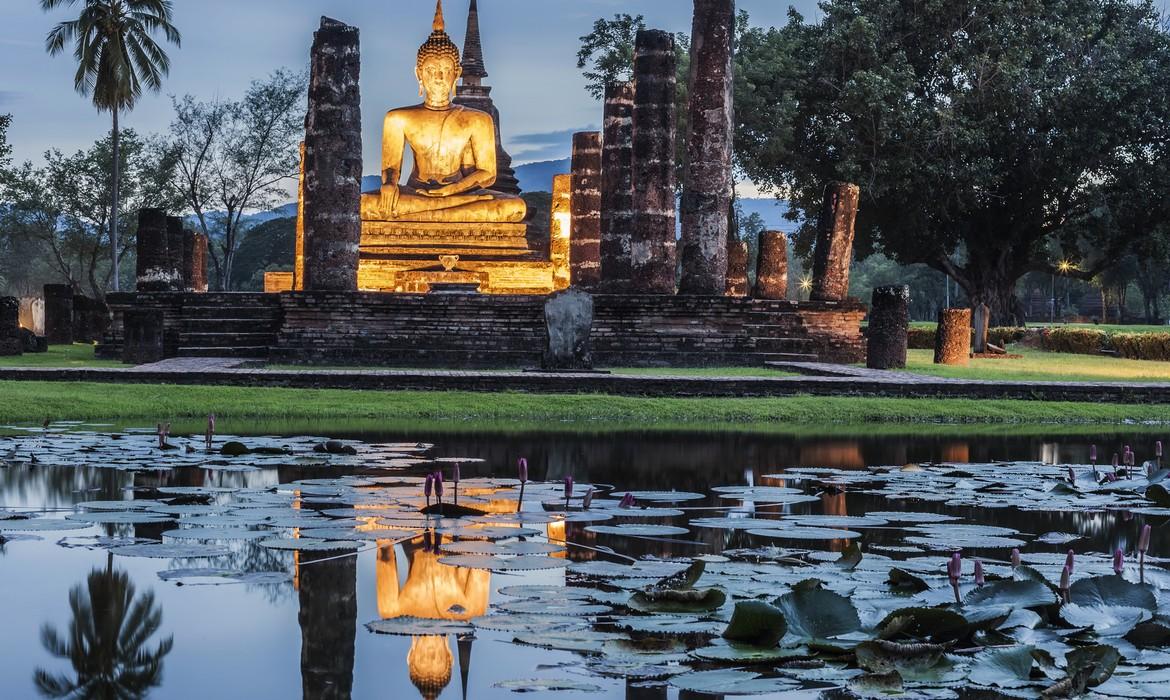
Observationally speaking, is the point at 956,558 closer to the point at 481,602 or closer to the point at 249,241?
the point at 481,602

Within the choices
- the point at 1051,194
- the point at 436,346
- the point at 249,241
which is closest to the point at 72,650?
the point at 436,346

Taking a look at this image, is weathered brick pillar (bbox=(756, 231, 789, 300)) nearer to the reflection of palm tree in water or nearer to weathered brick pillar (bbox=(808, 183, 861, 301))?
weathered brick pillar (bbox=(808, 183, 861, 301))

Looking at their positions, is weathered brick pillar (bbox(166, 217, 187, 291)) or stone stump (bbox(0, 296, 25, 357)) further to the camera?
weathered brick pillar (bbox(166, 217, 187, 291))

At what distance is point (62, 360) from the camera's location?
75.8 ft

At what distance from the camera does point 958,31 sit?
121ft

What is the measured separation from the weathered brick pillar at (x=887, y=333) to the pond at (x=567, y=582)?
12042 millimetres

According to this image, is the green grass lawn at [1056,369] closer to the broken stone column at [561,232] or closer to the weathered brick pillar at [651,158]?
the weathered brick pillar at [651,158]

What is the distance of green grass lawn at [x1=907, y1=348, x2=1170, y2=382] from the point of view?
2038 cm

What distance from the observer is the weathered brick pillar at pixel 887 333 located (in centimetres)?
2134

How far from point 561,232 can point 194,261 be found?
8.14 metres

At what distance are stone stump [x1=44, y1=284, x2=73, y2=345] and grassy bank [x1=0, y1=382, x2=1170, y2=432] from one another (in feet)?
54.3

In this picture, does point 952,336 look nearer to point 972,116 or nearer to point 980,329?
point 980,329

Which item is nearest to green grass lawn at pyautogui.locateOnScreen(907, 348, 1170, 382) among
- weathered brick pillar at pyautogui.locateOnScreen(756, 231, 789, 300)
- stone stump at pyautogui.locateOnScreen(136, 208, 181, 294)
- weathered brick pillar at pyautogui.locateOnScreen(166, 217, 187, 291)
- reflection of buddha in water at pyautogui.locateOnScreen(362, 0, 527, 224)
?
weathered brick pillar at pyautogui.locateOnScreen(756, 231, 789, 300)

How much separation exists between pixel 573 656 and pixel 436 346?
648 inches
